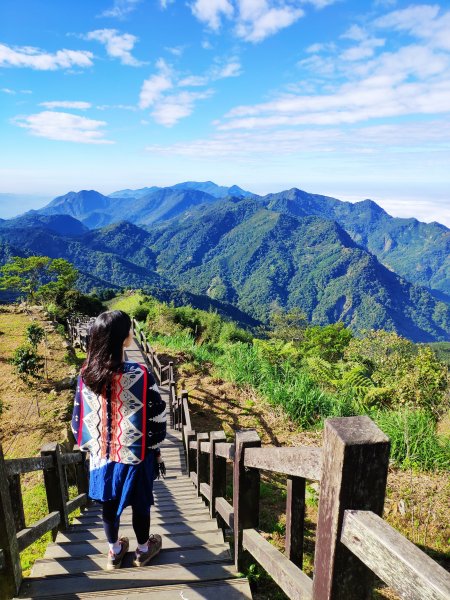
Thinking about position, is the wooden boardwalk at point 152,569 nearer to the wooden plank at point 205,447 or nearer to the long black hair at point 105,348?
the wooden plank at point 205,447

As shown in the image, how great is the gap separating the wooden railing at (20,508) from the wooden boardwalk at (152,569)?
14 cm

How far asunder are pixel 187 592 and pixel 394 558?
1659 millimetres

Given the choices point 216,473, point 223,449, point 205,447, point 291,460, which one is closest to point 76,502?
point 205,447

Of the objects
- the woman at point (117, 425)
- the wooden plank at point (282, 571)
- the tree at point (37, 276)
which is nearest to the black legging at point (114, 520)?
the woman at point (117, 425)

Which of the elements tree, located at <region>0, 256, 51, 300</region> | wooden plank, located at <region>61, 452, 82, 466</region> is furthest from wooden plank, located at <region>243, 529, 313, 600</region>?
tree, located at <region>0, 256, 51, 300</region>

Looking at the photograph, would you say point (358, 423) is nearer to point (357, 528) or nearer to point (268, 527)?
point (357, 528)

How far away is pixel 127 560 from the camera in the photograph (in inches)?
104

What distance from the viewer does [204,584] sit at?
2.23 m

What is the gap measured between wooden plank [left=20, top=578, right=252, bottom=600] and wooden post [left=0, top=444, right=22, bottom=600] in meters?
0.25

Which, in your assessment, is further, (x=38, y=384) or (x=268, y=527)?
(x=38, y=384)

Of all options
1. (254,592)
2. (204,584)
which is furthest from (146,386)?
(254,592)

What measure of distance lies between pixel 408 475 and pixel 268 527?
1766 millimetres

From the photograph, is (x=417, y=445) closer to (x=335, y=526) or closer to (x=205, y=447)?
(x=205, y=447)

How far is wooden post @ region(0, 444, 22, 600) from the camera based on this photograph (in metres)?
2.08
